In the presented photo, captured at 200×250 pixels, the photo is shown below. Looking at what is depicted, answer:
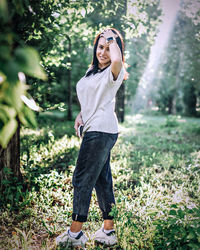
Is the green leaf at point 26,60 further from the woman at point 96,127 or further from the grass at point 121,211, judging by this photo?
the grass at point 121,211

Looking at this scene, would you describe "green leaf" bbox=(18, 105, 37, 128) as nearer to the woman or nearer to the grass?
the woman

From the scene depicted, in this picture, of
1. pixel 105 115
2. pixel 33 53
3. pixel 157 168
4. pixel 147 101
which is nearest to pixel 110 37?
pixel 105 115

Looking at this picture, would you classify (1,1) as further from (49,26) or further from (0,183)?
(0,183)

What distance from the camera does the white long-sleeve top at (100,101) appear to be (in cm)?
174

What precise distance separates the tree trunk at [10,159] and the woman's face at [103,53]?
140 centimetres

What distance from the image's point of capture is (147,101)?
4181 centimetres

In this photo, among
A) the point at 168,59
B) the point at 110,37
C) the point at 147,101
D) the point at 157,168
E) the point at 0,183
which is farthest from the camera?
the point at 147,101

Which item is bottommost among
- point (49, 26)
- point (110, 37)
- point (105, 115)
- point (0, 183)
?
point (0, 183)

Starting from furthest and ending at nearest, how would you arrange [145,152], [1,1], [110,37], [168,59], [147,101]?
[147,101]
[168,59]
[145,152]
[110,37]
[1,1]

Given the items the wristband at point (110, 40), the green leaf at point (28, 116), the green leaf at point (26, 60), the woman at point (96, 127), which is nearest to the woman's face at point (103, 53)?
the woman at point (96, 127)

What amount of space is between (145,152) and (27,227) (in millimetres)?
3492

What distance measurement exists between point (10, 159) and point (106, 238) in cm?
155

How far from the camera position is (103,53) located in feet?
6.21

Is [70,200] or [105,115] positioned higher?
[105,115]
